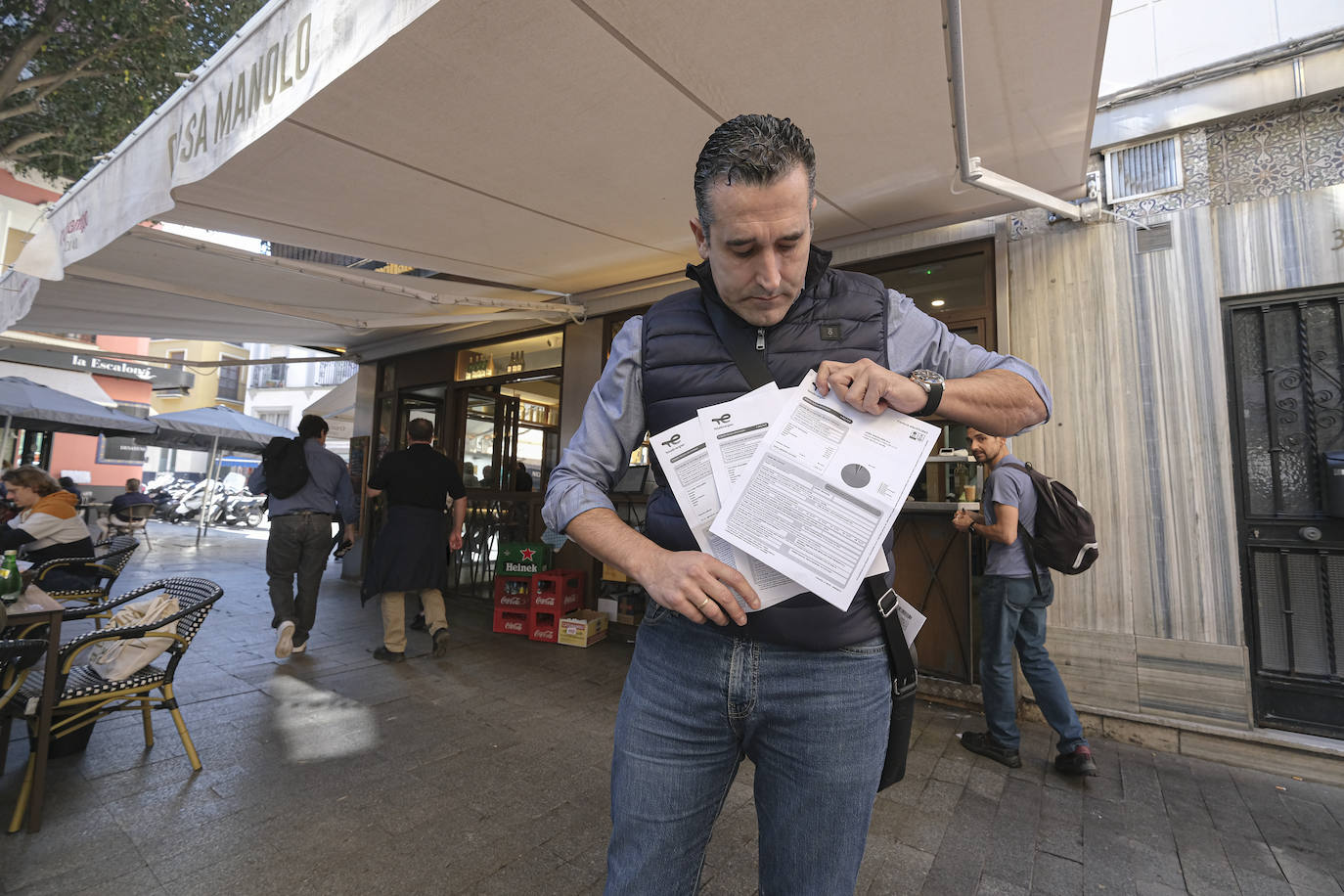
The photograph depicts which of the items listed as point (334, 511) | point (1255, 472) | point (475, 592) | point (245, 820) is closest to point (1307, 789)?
point (1255, 472)

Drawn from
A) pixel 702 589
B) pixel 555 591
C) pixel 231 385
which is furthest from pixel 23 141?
pixel 231 385

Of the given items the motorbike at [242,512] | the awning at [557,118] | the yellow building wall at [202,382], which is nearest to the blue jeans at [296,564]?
the awning at [557,118]

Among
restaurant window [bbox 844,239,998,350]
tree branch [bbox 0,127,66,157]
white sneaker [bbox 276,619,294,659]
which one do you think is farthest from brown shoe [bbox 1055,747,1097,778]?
tree branch [bbox 0,127,66,157]

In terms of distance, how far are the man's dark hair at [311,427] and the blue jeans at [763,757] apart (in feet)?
16.7

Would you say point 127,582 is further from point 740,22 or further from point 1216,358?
point 1216,358

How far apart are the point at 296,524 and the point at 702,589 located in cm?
507

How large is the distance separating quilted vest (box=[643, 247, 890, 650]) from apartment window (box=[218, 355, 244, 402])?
3403 centimetres

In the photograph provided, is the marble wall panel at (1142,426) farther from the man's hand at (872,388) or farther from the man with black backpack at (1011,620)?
the man's hand at (872,388)

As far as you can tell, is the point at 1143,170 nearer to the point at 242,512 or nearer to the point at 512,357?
the point at 512,357

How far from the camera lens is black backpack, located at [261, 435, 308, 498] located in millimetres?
4828

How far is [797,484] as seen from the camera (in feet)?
3.06

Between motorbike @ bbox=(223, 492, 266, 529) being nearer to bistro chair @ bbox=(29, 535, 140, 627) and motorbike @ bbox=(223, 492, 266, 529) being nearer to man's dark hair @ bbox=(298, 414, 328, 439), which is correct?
bistro chair @ bbox=(29, 535, 140, 627)

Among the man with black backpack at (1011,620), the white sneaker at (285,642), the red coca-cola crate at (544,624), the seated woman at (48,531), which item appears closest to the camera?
the man with black backpack at (1011,620)

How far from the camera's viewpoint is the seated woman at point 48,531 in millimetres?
4438
